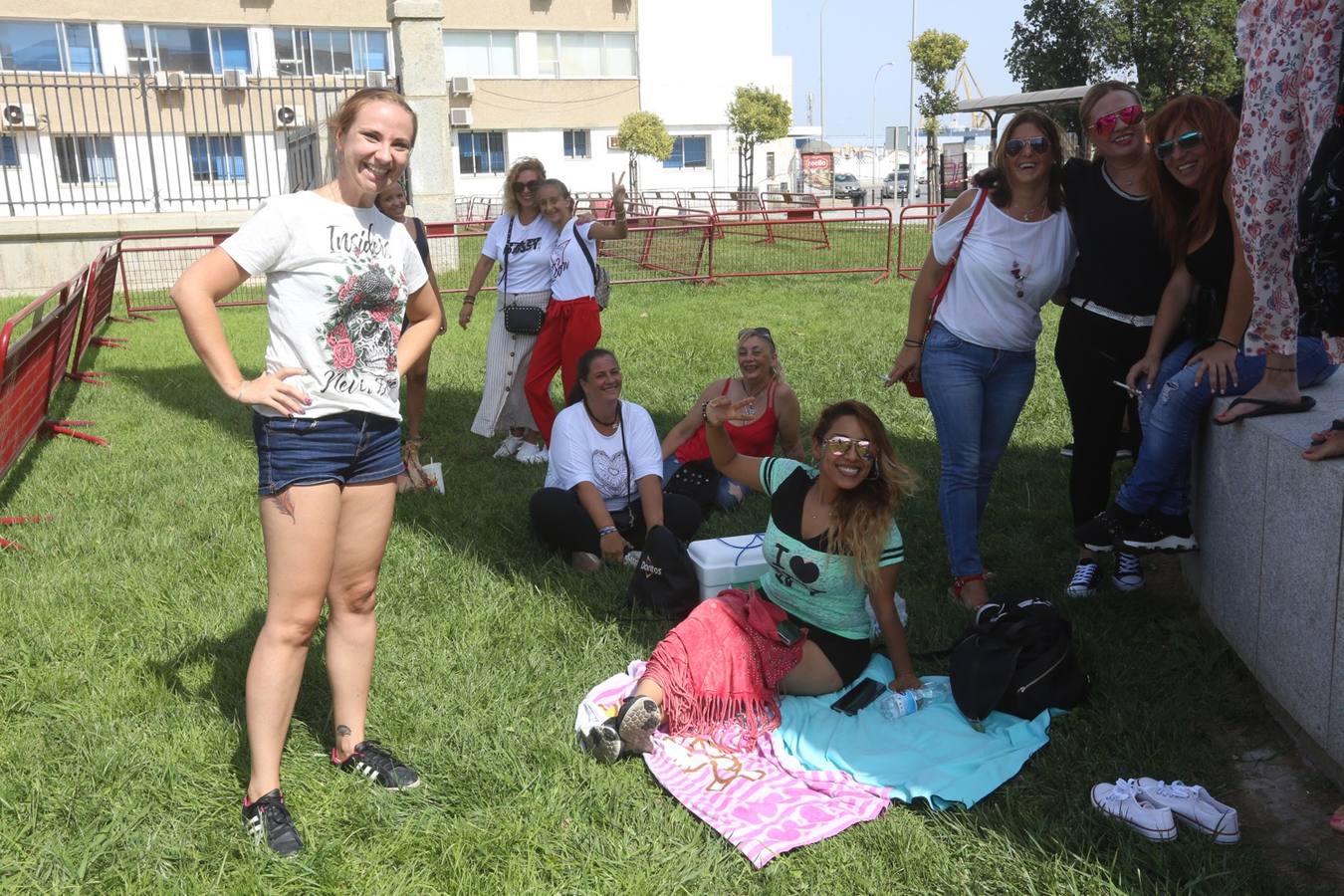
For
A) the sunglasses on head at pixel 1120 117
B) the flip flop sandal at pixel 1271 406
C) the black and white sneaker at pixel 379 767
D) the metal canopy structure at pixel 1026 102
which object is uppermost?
Answer: the metal canopy structure at pixel 1026 102

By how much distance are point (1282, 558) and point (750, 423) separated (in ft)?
10.2

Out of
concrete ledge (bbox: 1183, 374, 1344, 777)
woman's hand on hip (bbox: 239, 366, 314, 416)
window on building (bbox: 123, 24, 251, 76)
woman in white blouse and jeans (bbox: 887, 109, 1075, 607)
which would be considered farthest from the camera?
window on building (bbox: 123, 24, 251, 76)

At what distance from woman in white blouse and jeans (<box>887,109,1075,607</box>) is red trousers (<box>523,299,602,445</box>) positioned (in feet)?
9.34

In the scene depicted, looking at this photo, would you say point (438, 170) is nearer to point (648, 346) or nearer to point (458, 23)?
point (648, 346)

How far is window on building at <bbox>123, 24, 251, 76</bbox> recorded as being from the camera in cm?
4069

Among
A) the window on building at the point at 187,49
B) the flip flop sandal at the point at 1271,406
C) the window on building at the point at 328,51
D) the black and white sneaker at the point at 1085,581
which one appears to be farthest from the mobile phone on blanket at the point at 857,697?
the window on building at the point at 187,49

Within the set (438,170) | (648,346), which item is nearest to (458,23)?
(438,170)

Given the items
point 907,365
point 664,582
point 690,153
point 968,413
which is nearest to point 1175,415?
point 968,413

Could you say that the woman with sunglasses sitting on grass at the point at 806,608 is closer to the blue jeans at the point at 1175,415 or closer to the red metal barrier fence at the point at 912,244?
the blue jeans at the point at 1175,415

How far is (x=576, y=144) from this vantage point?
160ft

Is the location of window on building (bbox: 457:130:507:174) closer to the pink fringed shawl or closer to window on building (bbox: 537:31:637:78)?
window on building (bbox: 537:31:637:78)

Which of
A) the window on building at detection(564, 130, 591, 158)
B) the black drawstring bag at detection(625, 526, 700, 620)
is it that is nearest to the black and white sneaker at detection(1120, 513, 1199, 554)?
the black drawstring bag at detection(625, 526, 700, 620)

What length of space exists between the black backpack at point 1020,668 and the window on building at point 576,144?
152ft

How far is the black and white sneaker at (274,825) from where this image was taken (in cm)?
323
